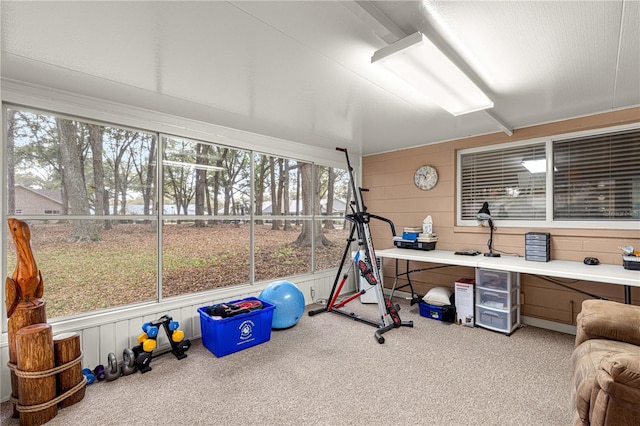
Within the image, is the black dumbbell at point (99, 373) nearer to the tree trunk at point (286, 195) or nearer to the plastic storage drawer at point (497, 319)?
the tree trunk at point (286, 195)

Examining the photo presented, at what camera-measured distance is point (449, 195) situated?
170 inches

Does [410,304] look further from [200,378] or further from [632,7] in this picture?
[632,7]

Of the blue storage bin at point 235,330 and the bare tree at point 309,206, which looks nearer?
the blue storage bin at point 235,330

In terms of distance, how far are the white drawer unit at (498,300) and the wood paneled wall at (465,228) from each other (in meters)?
0.28

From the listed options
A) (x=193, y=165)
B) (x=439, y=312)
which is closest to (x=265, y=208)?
(x=193, y=165)

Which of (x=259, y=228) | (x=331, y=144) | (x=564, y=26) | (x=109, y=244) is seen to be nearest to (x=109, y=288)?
(x=109, y=244)

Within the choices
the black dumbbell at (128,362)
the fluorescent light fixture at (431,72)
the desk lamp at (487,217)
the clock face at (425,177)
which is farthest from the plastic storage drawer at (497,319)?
the black dumbbell at (128,362)

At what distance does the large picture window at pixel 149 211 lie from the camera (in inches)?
115

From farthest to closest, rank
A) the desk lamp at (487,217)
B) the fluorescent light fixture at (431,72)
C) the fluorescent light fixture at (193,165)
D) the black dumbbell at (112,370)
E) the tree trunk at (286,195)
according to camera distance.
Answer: the tree trunk at (286,195) < the fluorescent light fixture at (193,165) < the desk lamp at (487,217) < the black dumbbell at (112,370) < the fluorescent light fixture at (431,72)

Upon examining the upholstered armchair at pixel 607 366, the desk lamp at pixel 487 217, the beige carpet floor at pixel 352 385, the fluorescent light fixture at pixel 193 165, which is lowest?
the beige carpet floor at pixel 352 385

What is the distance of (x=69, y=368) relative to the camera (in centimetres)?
216

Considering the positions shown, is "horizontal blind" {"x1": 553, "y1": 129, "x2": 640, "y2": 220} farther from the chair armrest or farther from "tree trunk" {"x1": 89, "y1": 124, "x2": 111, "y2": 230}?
"tree trunk" {"x1": 89, "y1": 124, "x2": 111, "y2": 230}

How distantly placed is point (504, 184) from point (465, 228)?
753 mm

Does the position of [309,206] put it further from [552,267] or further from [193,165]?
[552,267]
